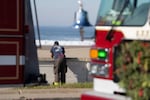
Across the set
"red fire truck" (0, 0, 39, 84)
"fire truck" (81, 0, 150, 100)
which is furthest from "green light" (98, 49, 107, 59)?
"red fire truck" (0, 0, 39, 84)

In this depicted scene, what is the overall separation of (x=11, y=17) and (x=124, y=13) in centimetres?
803

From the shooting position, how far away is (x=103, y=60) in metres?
6.21

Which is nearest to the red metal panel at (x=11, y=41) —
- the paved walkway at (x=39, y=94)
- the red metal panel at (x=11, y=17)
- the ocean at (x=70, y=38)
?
the red metal panel at (x=11, y=17)

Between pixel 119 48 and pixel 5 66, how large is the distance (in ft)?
26.9

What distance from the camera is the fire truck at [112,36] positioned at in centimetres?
603

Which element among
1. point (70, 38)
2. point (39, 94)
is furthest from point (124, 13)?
point (70, 38)

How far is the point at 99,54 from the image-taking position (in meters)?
6.30

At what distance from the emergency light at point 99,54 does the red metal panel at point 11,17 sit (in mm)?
7645

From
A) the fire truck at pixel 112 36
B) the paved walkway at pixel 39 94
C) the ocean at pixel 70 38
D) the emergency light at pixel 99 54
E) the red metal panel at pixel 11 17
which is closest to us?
the fire truck at pixel 112 36

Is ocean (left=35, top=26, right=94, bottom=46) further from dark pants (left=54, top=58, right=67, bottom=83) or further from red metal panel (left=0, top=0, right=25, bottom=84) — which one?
red metal panel (left=0, top=0, right=25, bottom=84)

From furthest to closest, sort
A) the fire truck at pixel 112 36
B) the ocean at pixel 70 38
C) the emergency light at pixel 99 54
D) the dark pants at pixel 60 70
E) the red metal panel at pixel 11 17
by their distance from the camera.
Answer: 1. the dark pants at pixel 60 70
2. the red metal panel at pixel 11 17
3. the ocean at pixel 70 38
4. the emergency light at pixel 99 54
5. the fire truck at pixel 112 36

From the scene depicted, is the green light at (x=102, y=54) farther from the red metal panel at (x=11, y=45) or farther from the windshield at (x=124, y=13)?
the red metal panel at (x=11, y=45)

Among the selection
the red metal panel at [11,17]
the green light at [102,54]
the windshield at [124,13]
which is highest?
the red metal panel at [11,17]

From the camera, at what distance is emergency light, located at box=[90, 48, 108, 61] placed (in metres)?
6.22
